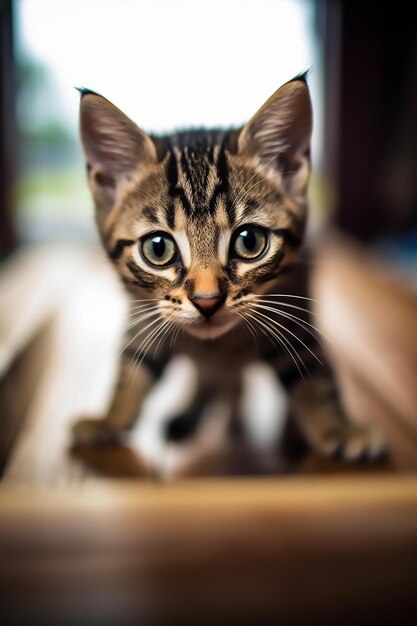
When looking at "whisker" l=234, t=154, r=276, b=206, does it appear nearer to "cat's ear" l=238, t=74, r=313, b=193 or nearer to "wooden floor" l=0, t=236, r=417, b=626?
"cat's ear" l=238, t=74, r=313, b=193

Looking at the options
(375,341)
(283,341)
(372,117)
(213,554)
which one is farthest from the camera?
(372,117)

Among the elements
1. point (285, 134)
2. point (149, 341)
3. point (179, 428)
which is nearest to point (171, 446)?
point (179, 428)

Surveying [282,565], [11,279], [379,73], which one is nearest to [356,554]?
[282,565]

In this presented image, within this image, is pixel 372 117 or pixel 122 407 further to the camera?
pixel 372 117

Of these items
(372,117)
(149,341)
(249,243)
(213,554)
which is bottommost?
(213,554)

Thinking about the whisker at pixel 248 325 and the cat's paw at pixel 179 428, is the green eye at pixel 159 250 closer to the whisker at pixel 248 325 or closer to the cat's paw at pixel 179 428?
the whisker at pixel 248 325

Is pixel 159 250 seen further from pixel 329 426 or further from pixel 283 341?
pixel 329 426

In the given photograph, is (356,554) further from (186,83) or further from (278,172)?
(186,83)

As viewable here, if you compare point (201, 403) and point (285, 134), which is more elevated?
point (285, 134)
